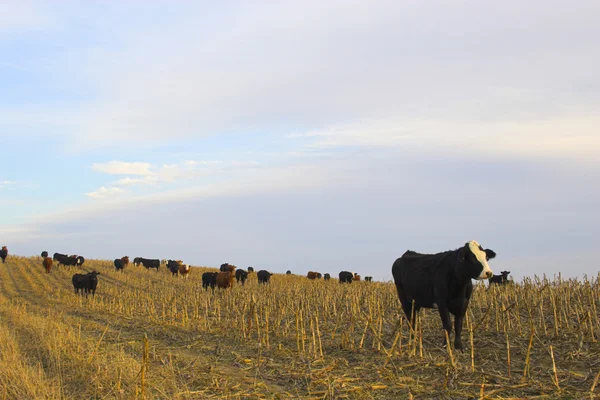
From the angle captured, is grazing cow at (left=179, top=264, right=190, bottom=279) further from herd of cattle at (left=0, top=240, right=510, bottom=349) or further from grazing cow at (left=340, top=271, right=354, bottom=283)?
herd of cattle at (left=0, top=240, right=510, bottom=349)

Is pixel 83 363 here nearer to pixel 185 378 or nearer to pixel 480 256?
pixel 185 378

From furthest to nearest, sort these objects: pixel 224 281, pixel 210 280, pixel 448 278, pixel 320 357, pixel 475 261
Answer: pixel 210 280
pixel 224 281
pixel 448 278
pixel 475 261
pixel 320 357

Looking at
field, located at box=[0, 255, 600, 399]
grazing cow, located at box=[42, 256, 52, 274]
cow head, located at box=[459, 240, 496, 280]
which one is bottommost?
field, located at box=[0, 255, 600, 399]

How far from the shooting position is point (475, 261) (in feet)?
36.2

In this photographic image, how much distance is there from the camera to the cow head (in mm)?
10938

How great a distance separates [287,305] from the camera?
18625mm

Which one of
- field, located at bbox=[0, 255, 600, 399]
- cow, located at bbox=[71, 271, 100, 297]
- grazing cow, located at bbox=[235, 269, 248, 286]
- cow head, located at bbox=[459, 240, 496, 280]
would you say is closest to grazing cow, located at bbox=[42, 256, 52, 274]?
cow, located at bbox=[71, 271, 100, 297]

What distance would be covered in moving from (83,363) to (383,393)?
5.73m

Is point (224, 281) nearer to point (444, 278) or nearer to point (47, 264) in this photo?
point (47, 264)

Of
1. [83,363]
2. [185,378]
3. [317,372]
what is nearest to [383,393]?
[317,372]

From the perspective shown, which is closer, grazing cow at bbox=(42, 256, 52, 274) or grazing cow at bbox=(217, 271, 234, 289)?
grazing cow at bbox=(217, 271, 234, 289)

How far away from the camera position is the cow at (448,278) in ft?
36.6

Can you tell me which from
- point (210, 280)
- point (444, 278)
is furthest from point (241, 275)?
point (444, 278)

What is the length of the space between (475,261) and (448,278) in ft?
2.95
